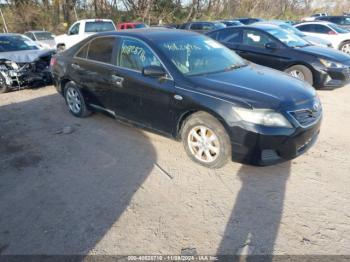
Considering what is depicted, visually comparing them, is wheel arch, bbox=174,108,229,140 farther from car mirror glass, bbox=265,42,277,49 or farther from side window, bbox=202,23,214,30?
side window, bbox=202,23,214,30

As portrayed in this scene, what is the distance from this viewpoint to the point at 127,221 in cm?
284

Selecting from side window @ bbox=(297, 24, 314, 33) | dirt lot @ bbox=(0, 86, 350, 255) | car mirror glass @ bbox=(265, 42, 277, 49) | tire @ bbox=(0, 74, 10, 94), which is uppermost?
side window @ bbox=(297, 24, 314, 33)

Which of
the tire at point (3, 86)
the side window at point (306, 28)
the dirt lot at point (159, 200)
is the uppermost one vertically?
the side window at point (306, 28)

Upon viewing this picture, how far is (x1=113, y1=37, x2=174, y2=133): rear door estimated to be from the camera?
3830 mm

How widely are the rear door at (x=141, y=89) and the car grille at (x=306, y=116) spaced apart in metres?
1.52

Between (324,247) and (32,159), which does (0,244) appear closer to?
(32,159)

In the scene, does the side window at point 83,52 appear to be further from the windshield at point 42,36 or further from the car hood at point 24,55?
the windshield at point 42,36

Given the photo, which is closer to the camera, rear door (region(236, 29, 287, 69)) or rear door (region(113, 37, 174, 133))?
rear door (region(113, 37, 174, 133))

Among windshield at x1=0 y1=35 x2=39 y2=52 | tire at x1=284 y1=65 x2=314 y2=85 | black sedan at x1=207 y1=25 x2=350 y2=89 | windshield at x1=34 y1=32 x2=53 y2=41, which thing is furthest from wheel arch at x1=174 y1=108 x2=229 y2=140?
windshield at x1=34 y1=32 x2=53 y2=41

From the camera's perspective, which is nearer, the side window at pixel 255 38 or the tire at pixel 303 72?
the tire at pixel 303 72

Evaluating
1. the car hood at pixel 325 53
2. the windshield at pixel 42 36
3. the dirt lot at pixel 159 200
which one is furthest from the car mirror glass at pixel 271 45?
the windshield at pixel 42 36

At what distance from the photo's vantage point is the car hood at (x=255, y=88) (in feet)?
10.7

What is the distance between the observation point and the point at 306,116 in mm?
3385

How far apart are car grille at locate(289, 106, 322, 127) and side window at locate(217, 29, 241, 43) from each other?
4.74m
